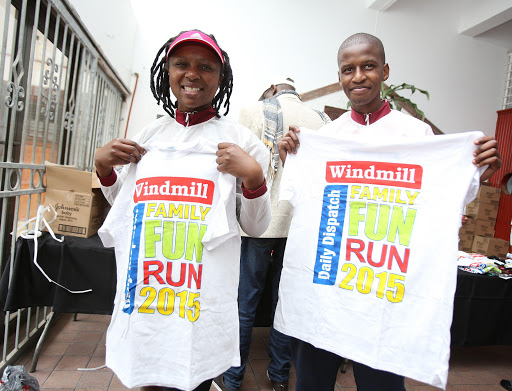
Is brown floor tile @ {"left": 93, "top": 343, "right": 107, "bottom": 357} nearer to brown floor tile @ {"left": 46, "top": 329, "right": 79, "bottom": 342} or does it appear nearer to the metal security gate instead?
brown floor tile @ {"left": 46, "top": 329, "right": 79, "bottom": 342}

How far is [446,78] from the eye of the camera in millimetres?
5105

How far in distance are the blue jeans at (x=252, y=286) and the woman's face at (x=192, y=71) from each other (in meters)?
0.98

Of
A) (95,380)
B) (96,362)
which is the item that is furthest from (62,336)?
(95,380)

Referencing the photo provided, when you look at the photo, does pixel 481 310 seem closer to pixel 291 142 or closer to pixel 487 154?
pixel 487 154

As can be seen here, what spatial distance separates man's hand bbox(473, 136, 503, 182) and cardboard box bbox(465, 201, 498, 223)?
14.6ft

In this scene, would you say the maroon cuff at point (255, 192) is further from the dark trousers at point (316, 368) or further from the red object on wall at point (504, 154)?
the red object on wall at point (504, 154)

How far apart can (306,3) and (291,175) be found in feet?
13.8

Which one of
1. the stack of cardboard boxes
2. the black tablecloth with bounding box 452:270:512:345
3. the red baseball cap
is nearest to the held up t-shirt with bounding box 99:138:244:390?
the red baseball cap

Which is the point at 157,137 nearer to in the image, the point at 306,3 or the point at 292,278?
the point at 292,278

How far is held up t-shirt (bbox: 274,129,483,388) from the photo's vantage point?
3.58ft

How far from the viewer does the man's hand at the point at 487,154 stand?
1.10 meters

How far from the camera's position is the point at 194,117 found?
1.17 m

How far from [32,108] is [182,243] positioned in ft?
6.23

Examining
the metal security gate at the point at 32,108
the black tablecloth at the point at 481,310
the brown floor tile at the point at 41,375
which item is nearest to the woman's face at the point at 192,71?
the metal security gate at the point at 32,108
